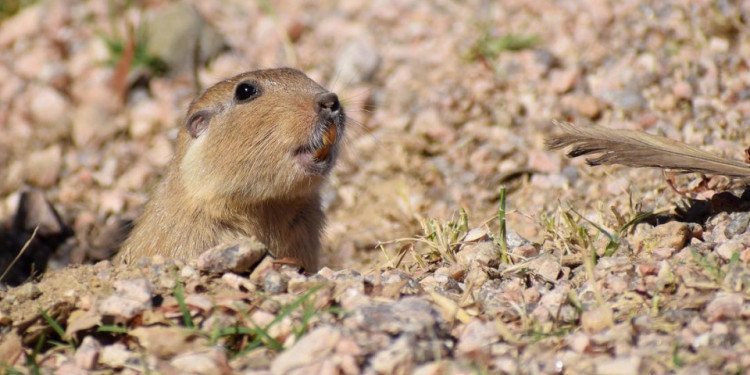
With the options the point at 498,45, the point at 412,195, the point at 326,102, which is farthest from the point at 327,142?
the point at 498,45

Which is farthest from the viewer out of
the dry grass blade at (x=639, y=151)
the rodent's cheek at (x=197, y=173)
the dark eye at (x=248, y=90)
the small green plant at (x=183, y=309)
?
the dark eye at (x=248, y=90)

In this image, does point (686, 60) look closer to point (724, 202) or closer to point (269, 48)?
point (724, 202)

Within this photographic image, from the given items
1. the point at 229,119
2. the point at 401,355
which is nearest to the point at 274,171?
the point at 229,119

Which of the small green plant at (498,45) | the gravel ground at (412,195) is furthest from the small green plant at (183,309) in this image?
the small green plant at (498,45)

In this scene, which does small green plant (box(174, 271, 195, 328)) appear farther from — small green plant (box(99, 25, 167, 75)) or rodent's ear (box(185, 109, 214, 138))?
small green plant (box(99, 25, 167, 75))

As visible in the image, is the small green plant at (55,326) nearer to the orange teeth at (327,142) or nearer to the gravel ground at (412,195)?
the gravel ground at (412,195)

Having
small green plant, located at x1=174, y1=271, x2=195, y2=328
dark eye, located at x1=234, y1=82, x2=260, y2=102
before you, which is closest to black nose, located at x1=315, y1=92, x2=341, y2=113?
dark eye, located at x1=234, y1=82, x2=260, y2=102

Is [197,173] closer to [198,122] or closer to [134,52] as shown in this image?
[198,122]
